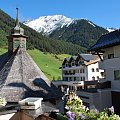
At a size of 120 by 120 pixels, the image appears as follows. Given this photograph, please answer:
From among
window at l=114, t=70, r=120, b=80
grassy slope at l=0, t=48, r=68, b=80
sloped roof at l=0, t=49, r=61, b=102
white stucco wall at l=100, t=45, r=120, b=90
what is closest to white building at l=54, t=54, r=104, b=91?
white stucco wall at l=100, t=45, r=120, b=90

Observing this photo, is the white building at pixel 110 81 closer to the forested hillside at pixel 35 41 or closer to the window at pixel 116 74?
the window at pixel 116 74

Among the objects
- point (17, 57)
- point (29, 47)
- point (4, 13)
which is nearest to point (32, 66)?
point (17, 57)

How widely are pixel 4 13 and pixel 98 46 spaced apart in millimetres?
152353

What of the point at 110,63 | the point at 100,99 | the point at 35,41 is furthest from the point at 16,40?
the point at 35,41

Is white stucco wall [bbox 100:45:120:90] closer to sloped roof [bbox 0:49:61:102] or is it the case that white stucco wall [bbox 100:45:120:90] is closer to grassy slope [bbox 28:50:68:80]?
sloped roof [bbox 0:49:61:102]

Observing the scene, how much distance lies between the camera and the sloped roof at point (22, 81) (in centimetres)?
1755

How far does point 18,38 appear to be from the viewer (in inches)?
946

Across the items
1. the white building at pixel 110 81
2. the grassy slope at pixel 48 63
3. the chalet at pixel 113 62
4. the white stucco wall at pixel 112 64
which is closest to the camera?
the white stucco wall at pixel 112 64

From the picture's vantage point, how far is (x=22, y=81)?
62.2ft

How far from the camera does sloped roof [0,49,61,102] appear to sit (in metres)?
17.5

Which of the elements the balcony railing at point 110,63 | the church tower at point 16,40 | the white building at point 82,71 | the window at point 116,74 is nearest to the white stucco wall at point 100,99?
the window at point 116,74

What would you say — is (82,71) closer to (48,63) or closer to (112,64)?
(112,64)

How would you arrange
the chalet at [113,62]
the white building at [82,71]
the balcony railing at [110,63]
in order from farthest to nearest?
1. the white building at [82,71]
2. the chalet at [113,62]
3. the balcony railing at [110,63]

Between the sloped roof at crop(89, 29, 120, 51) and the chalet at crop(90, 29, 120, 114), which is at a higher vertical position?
the sloped roof at crop(89, 29, 120, 51)
